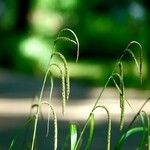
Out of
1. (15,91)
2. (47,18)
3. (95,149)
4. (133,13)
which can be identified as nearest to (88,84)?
(15,91)

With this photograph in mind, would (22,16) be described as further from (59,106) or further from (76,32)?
(59,106)

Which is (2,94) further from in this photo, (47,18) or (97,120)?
(47,18)

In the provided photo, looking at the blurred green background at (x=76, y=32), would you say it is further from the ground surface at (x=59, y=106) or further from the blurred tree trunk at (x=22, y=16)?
the ground surface at (x=59, y=106)

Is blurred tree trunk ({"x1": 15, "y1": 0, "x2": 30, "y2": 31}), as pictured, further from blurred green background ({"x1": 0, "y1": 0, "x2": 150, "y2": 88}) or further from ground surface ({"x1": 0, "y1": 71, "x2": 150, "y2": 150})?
ground surface ({"x1": 0, "y1": 71, "x2": 150, "y2": 150})

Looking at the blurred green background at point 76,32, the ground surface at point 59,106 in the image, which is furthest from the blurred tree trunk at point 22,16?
the ground surface at point 59,106

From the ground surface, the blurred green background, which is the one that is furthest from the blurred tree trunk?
the ground surface

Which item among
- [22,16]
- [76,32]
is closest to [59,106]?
[22,16]

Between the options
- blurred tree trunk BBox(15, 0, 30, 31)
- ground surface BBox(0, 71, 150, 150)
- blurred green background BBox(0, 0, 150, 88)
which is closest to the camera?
ground surface BBox(0, 71, 150, 150)
